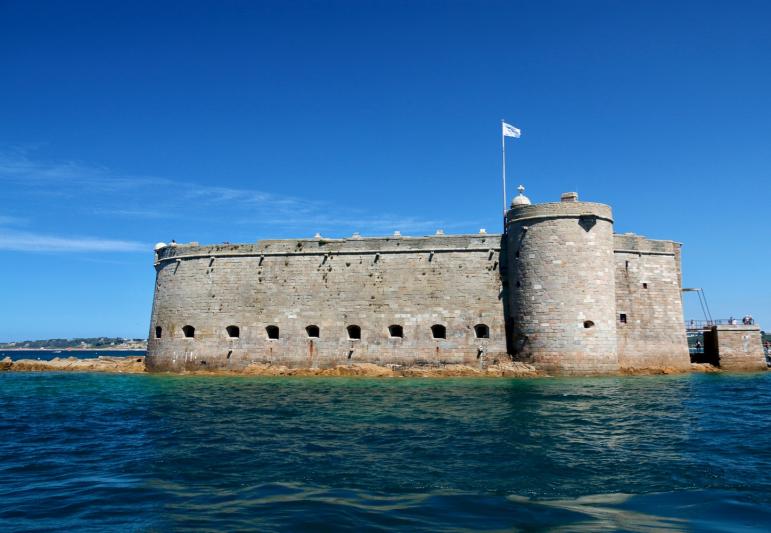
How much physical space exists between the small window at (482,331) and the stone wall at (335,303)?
78 millimetres

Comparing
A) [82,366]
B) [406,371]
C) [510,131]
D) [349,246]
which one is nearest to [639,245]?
[510,131]

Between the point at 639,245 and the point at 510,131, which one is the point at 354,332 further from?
the point at 639,245

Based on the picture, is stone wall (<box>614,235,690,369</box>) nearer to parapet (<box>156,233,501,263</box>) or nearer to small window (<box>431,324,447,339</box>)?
parapet (<box>156,233,501,263</box>)

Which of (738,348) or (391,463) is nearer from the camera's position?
(391,463)

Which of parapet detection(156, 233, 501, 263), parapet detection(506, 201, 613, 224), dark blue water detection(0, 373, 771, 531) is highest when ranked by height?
parapet detection(506, 201, 613, 224)

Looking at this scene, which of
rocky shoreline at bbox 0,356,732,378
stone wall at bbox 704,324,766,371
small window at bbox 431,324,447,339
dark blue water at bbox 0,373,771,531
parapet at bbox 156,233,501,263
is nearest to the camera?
dark blue water at bbox 0,373,771,531

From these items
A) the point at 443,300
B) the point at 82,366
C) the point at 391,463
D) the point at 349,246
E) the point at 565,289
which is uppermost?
the point at 349,246

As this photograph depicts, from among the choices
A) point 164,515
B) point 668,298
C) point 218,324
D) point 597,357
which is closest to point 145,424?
point 164,515

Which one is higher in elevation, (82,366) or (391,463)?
(82,366)

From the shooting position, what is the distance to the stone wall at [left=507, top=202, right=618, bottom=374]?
2167cm

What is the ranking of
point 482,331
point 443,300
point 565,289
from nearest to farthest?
point 565,289 < point 482,331 < point 443,300

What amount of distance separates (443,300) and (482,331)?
2.09 metres

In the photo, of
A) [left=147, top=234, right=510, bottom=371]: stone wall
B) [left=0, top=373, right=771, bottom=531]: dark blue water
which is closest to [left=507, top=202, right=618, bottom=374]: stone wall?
[left=147, top=234, right=510, bottom=371]: stone wall

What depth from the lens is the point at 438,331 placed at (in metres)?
24.2
